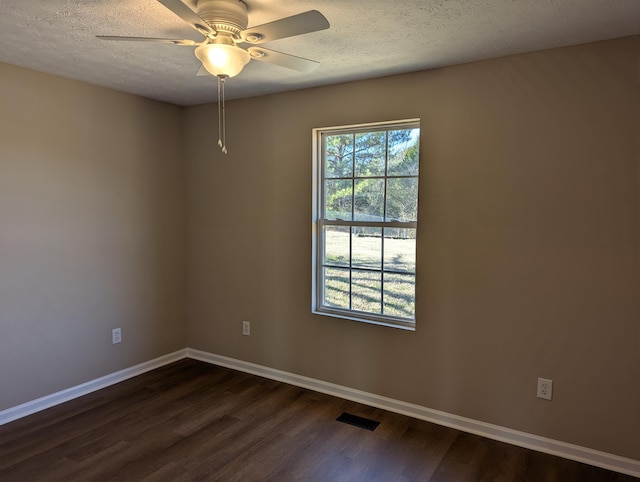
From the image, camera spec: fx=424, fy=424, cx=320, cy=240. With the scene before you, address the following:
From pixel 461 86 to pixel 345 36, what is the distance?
90 centimetres

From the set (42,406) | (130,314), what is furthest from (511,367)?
(42,406)

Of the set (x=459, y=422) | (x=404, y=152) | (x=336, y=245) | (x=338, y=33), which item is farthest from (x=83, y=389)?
(x=338, y=33)

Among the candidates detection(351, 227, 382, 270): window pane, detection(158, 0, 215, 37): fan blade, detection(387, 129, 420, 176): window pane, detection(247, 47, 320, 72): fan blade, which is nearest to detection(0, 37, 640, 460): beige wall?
detection(387, 129, 420, 176): window pane

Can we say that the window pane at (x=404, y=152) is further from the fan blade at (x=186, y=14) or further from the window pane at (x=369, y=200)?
the fan blade at (x=186, y=14)

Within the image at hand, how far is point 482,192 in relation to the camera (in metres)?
2.66

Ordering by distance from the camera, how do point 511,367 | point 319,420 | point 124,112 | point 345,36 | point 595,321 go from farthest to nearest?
point 124,112, point 319,420, point 511,367, point 595,321, point 345,36

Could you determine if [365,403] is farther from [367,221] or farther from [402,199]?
[402,199]

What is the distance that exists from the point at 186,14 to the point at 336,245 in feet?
6.82

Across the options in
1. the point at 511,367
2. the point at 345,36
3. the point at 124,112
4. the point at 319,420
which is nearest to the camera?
the point at 345,36

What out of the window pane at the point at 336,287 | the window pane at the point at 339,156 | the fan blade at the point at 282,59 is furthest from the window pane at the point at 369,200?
the fan blade at the point at 282,59

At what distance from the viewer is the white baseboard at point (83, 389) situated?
2.87m

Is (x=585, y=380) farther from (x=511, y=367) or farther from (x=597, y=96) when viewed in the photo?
(x=597, y=96)

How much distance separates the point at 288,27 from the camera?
1632 mm

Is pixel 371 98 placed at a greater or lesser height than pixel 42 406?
greater
